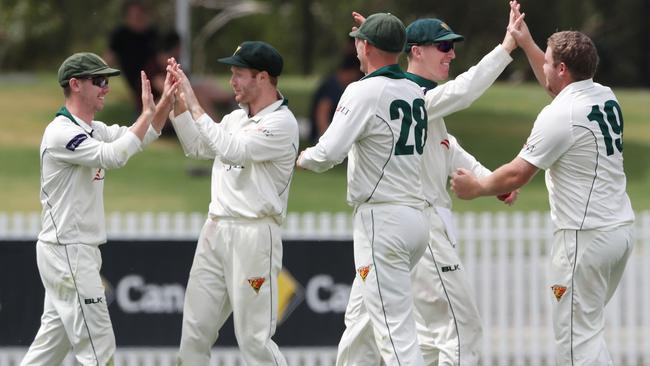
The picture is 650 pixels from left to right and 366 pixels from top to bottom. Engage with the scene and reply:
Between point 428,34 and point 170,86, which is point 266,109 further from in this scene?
point 428,34

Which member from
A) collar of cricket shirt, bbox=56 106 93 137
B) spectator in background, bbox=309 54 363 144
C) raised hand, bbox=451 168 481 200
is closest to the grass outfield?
spectator in background, bbox=309 54 363 144

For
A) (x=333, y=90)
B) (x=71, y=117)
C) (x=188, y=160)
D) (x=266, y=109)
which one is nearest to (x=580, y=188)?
(x=266, y=109)

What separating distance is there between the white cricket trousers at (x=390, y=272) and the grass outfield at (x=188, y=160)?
9.59 meters

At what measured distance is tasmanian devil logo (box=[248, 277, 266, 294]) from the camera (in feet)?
24.6

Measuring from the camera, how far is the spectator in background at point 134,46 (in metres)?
19.3

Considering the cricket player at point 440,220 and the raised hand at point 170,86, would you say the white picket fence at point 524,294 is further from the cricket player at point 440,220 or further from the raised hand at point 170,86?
the raised hand at point 170,86

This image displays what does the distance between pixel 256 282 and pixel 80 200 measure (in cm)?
110

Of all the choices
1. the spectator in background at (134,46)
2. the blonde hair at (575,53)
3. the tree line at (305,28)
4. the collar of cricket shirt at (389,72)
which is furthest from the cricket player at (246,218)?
the tree line at (305,28)

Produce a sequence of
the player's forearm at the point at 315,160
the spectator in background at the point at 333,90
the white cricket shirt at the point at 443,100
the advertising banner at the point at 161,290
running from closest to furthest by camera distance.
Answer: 1. the player's forearm at the point at 315,160
2. the white cricket shirt at the point at 443,100
3. the advertising banner at the point at 161,290
4. the spectator in background at the point at 333,90

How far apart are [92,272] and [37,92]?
66.5ft

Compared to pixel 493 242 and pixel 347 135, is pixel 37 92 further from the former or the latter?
pixel 347 135

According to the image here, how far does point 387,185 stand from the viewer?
7152 mm

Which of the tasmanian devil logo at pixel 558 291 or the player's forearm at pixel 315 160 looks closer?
the player's forearm at pixel 315 160

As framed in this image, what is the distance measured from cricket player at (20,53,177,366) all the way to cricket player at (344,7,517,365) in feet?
4.94
